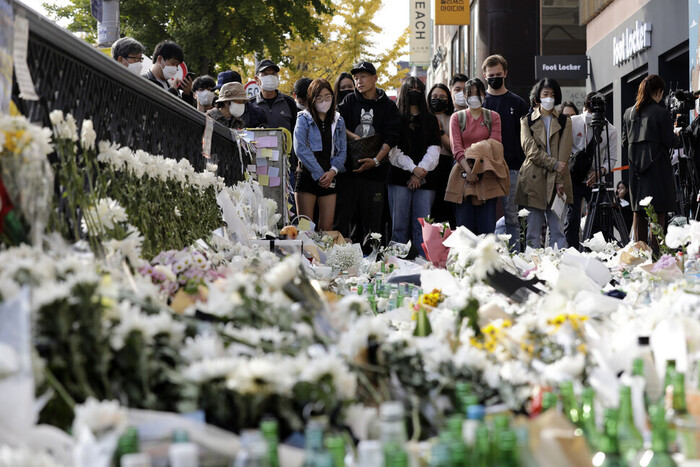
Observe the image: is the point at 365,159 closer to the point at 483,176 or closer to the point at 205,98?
the point at 483,176

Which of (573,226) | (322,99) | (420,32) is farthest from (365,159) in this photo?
(420,32)

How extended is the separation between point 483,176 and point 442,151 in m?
0.68

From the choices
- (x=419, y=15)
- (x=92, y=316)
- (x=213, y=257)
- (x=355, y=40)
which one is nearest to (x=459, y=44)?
(x=355, y=40)

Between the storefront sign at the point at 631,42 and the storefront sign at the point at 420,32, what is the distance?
89.4 feet

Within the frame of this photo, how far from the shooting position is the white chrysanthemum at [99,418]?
1.54 m

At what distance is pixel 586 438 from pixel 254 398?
64 cm

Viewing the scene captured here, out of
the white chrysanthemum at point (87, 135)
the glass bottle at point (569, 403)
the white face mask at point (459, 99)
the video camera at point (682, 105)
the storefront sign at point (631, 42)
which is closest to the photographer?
the glass bottle at point (569, 403)

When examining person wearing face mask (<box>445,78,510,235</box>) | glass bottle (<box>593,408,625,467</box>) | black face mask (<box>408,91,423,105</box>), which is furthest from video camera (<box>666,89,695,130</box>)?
glass bottle (<box>593,408,625,467</box>)

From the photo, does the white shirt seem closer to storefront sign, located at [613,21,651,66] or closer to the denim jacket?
the denim jacket

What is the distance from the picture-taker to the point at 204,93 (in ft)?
29.8

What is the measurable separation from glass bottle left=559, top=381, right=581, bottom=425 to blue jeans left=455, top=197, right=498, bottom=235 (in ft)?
23.9

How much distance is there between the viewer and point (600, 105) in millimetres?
9695

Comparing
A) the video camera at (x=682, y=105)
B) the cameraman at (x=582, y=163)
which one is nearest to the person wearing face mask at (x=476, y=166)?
the cameraman at (x=582, y=163)

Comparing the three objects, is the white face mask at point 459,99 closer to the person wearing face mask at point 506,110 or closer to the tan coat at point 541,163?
the person wearing face mask at point 506,110
